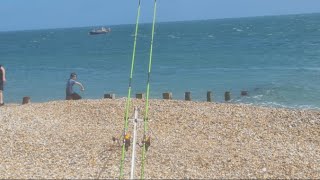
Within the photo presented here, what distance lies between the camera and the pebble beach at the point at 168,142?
1106cm

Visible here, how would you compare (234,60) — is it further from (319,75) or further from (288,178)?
(288,178)

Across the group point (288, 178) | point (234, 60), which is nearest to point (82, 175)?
point (288, 178)

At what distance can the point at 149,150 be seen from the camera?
12.5m

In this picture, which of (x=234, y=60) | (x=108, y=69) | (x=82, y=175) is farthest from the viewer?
(x=234, y=60)

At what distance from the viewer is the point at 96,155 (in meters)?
12.1

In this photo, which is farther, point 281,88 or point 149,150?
point 281,88

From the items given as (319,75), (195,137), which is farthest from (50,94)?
(195,137)

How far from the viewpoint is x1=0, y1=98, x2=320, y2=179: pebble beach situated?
1106cm

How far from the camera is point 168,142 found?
13523 mm

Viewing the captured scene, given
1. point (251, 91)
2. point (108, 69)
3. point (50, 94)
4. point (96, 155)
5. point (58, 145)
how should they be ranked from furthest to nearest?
point (108, 69) < point (50, 94) < point (251, 91) < point (58, 145) < point (96, 155)

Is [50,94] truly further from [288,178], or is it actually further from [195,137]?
[288,178]

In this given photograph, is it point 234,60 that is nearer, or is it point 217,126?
point 217,126

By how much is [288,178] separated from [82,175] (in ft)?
13.6

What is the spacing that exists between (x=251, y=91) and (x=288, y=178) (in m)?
20.3
